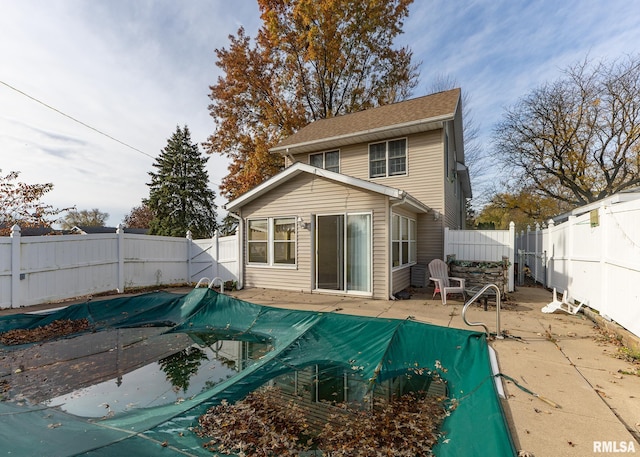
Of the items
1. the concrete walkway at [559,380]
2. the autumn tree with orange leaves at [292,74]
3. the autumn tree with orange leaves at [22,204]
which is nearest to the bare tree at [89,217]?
the autumn tree with orange leaves at [292,74]

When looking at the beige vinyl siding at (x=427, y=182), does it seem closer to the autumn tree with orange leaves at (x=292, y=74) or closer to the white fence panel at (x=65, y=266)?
the white fence panel at (x=65, y=266)

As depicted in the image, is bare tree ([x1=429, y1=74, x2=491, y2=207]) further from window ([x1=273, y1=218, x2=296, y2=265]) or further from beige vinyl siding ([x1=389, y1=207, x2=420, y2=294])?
window ([x1=273, y1=218, x2=296, y2=265])

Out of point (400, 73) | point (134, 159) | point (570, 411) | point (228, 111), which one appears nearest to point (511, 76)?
point (400, 73)

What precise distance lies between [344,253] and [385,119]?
213 inches

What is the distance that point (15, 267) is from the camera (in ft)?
23.0

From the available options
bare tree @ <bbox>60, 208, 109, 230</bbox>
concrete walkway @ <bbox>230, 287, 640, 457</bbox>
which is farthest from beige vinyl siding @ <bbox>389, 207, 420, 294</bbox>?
bare tree @ <bbox>60, 208, 109, 230</bbox>

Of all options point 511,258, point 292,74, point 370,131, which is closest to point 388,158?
point 370,131

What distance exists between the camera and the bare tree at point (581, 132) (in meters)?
17.3

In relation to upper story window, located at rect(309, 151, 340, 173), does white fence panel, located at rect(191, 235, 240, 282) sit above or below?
below

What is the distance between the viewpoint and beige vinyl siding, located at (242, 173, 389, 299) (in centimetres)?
769

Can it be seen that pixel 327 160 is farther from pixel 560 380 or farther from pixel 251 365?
pixel 560 380

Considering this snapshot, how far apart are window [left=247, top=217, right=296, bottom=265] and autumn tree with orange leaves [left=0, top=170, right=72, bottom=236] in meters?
6.55

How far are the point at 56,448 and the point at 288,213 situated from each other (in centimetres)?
715

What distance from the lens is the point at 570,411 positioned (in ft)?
8.95
